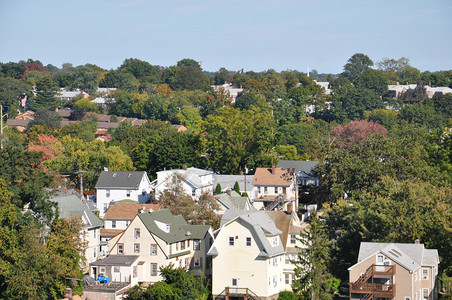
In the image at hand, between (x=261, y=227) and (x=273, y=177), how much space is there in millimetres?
32057

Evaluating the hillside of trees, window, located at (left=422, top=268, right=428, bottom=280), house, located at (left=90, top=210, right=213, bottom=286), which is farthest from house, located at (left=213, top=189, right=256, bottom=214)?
window, located at (left=422, top=268, right=428, bottom=280)

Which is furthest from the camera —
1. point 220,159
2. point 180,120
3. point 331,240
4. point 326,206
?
point 180,120

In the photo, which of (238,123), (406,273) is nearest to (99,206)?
(238,123)

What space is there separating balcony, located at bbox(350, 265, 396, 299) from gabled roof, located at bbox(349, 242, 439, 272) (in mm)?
987

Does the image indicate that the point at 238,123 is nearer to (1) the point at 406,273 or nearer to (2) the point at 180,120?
(1) the point at 406,273

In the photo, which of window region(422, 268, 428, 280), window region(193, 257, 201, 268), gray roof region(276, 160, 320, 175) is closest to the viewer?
window region(422, 268, 428, 280)

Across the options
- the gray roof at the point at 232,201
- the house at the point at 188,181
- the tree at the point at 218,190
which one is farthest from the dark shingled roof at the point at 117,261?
the tree at the point at 218,190

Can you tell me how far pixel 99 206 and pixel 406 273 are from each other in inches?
1655

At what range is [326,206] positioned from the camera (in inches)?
3209

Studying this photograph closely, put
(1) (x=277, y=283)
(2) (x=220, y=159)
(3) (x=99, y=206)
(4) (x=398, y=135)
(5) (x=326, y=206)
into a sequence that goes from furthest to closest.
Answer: (4) (x=398, y=135)
(2) (x=220, y=159)
(3) (x=99, y=206)
(5) (x=326, y=206)
(1) (x=277, y=283)

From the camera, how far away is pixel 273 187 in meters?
99.4

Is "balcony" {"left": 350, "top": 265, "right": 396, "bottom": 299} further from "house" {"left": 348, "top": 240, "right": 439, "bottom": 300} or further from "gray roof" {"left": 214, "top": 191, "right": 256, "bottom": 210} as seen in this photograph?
"gray roof" {"left": 214, "top": 191, "right": 256, "bottom": 210}

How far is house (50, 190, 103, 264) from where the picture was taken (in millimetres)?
76062

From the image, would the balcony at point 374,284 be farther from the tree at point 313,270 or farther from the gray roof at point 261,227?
the gray roof at point 261,227
